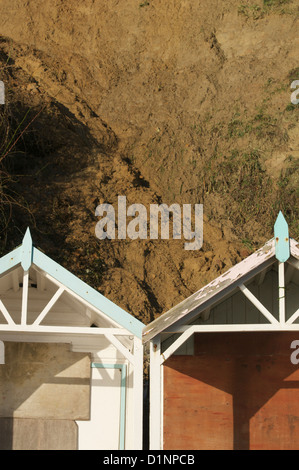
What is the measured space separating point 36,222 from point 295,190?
8512 millimetres

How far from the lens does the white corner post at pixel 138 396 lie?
9.24m

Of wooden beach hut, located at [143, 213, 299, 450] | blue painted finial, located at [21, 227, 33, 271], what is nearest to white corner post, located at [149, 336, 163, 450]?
wooden beach hut, located at [143, 213, 299, 450]

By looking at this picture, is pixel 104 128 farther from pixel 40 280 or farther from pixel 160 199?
pixel 40 280

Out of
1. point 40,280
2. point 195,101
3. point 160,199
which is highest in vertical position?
point 195,101

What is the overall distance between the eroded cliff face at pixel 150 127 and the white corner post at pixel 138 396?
8.53 metres

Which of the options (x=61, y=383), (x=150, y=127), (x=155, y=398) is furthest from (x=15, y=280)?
(x=150, y=127)

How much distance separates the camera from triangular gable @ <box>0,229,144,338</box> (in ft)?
30.8

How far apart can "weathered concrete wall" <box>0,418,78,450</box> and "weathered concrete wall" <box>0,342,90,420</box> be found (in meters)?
0.10

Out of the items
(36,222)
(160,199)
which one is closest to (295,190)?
(160,199)

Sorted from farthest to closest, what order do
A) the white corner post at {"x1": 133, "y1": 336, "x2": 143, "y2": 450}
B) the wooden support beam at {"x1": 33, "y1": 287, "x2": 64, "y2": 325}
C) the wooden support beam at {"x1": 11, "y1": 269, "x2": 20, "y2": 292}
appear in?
1. the wooden support beam at {"x1": 11, "y1": 269, "x2": 20, "y2": 292}
2. the wooden support beam at {"x1": 33, "y1": 287, "x2": 64, "y2": 325}
3. the white corner post at {"x1": 133, "y1": 336, "x2": 143, "y2": 450}

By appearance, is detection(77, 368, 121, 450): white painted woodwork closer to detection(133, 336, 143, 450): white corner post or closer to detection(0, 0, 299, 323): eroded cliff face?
detection(133, 336, 143, 450): white corner post

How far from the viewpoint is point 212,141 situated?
23.6 m

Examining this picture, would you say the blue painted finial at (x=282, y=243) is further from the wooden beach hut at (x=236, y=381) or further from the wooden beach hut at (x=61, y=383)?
the wooden beach hut at (x=61, y=383)

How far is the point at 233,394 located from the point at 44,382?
308cm
